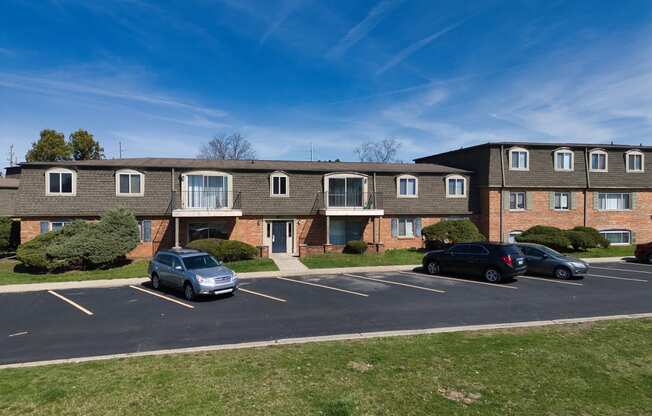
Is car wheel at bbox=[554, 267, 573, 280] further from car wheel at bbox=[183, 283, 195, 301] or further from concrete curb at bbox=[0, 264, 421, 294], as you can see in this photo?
car wheel at bbox=[183, 283, 195, 301]

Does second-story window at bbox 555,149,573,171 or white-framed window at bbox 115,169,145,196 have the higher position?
second-story window at bbox 555,149,573,171

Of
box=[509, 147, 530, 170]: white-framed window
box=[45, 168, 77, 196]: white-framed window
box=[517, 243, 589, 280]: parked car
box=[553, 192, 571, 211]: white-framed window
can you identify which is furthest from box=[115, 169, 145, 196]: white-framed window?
box=[553, 192, 571, 211]: white-framed window

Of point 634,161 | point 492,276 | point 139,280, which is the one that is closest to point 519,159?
point 634,161

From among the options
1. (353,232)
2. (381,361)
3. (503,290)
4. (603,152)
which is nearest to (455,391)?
(381,361)

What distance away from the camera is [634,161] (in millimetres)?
29422

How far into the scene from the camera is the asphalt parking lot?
9359 millimetres

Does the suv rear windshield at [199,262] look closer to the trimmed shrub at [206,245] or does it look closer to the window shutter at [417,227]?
the trimmed shrub at [206,245]

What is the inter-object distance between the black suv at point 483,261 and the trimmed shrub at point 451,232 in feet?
21.2

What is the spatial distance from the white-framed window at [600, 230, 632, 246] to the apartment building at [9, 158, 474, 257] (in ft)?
34.8

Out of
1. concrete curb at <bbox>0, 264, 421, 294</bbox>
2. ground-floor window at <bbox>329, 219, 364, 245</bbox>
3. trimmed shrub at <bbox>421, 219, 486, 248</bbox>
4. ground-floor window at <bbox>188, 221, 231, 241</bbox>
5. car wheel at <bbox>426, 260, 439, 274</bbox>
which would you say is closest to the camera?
concrete curb at <bbox>0, 264, 421, 294</bbox>

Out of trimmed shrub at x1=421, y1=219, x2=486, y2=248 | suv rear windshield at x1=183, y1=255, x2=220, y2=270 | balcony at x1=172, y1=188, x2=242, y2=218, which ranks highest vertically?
balcony at x1=172, y1=188, x2=242, y2=218

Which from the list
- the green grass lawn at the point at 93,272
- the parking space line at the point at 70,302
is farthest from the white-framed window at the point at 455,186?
the parking space line at the point at 70,302

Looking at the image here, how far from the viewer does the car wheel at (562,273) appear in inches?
661

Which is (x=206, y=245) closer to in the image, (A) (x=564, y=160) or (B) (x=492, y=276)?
(B) (x=492, y=276)
